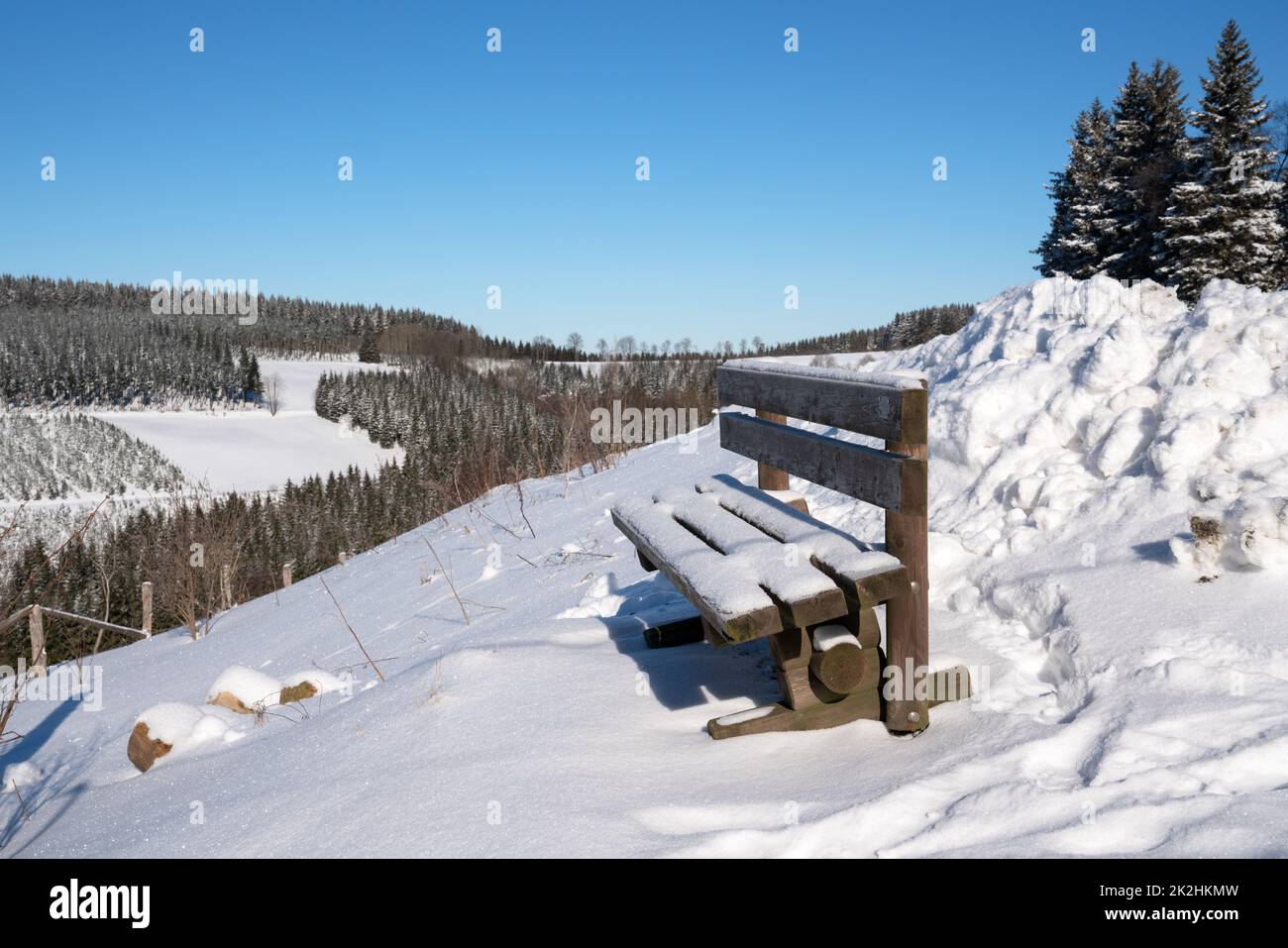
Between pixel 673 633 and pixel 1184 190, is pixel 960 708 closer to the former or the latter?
pixel 673 633

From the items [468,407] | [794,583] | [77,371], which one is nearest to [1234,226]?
[794,583]

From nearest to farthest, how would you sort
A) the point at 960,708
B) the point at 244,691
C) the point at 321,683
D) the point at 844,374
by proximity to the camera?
the point at 960,708 < the point at 844,374 < the point at 244,691 < the point at 321,683

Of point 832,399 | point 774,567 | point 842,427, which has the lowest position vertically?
point 774,567

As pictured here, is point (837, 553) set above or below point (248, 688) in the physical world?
above

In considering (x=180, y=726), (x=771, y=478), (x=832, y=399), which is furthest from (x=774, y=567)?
(x=180, y=726)

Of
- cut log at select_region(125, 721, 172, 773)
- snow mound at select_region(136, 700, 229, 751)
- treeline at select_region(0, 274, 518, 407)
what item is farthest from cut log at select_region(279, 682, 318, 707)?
treeline at select_region(0, 274, 518, 407)

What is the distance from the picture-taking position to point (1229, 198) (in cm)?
2334

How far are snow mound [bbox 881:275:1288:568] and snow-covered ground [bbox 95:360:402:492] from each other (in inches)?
3402

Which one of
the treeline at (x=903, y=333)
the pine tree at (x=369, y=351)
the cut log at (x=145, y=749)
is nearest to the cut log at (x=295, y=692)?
the cut log at (x=145, y=749)

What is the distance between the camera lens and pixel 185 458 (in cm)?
8950

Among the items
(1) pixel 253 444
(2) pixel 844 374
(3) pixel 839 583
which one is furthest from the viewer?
(1) pixel 253 444

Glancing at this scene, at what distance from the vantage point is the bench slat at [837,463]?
120 inches

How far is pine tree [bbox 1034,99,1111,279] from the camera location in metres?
28.2

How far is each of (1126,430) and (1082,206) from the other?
1086 inches
